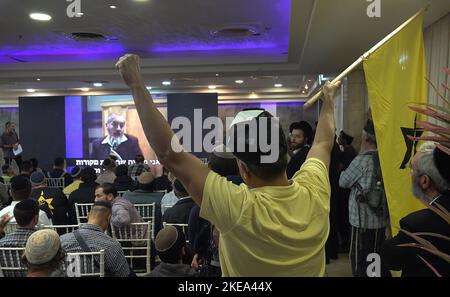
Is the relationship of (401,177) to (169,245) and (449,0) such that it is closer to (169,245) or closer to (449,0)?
(449,0)

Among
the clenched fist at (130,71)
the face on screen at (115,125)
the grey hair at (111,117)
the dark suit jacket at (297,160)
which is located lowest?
the dark suit jacket at (297,160)

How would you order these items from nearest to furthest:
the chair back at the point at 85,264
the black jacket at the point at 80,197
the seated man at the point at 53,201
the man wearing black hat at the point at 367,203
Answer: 1. the chair back at the point at 85,264
2. the man wearing black hat at the point at 367,203
3. the seated man at the point at 53,201
4. the black jacket at the point at 80,197

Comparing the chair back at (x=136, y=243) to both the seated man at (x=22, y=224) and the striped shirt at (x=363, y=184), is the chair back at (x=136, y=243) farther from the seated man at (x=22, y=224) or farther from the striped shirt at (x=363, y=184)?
the striped shirt at (x=363, y=184)

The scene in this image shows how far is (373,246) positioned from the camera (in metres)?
3.21

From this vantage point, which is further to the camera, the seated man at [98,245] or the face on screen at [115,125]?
the face on screen at [115,125]

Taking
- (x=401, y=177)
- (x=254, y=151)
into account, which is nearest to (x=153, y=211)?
(x=401, y=177)

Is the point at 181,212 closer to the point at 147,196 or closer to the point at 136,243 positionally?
the point at 136,243

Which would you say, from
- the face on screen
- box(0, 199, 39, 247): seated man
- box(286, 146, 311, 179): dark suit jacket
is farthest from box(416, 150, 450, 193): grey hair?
the face on screen

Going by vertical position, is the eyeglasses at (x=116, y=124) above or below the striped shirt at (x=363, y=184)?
above

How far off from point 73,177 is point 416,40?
5336 mm

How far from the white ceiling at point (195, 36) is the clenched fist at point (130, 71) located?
2.56 meters

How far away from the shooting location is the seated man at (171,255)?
69.3 inches

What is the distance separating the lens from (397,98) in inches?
103

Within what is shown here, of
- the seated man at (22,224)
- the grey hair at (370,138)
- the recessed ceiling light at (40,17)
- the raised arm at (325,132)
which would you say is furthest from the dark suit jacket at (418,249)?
the recessed ceiling light at (40,17)
